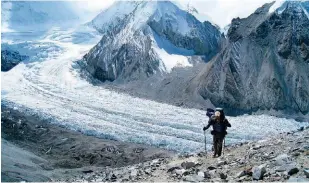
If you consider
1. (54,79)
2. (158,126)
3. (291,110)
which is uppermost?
(54,79)

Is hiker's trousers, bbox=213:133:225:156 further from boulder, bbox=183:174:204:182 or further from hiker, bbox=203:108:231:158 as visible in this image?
boulder, bbox=183:174:204:182

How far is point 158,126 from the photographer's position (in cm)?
5538

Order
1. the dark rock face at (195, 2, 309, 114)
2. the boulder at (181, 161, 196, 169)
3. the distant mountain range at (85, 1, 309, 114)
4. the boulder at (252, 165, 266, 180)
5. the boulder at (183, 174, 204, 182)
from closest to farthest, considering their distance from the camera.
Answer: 1. the boulder at (252, 165, 266, 180)
2. the boulder at (183, 174, 204, 182)
3. the boulder at (181, 161, 196, 169)
4. the dark rock face at (195, 2, 309, 114)
5. the distant mountain range at (85, 1, 309, 114)

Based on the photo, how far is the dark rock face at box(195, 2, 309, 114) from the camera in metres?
65.8

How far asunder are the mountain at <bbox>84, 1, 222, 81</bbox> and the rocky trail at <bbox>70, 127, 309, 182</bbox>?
6663 cm

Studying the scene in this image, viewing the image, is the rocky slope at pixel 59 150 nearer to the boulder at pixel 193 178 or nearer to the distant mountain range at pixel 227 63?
the boulder at pixel 193 178

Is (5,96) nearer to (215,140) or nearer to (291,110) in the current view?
(291,110)

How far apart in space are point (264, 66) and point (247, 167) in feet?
190

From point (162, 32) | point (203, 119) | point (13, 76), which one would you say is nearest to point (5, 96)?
point (13, 76)

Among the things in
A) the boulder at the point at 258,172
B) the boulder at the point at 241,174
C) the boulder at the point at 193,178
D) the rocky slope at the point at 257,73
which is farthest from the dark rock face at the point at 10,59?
the boulder at the point at 258,172

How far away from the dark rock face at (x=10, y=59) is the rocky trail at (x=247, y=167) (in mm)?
90264


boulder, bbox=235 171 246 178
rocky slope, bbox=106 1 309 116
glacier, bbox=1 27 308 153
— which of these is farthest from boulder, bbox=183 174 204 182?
rocky slope, bbox=106 1 309 116

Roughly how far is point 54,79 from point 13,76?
33.9ft

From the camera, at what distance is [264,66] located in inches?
2709
